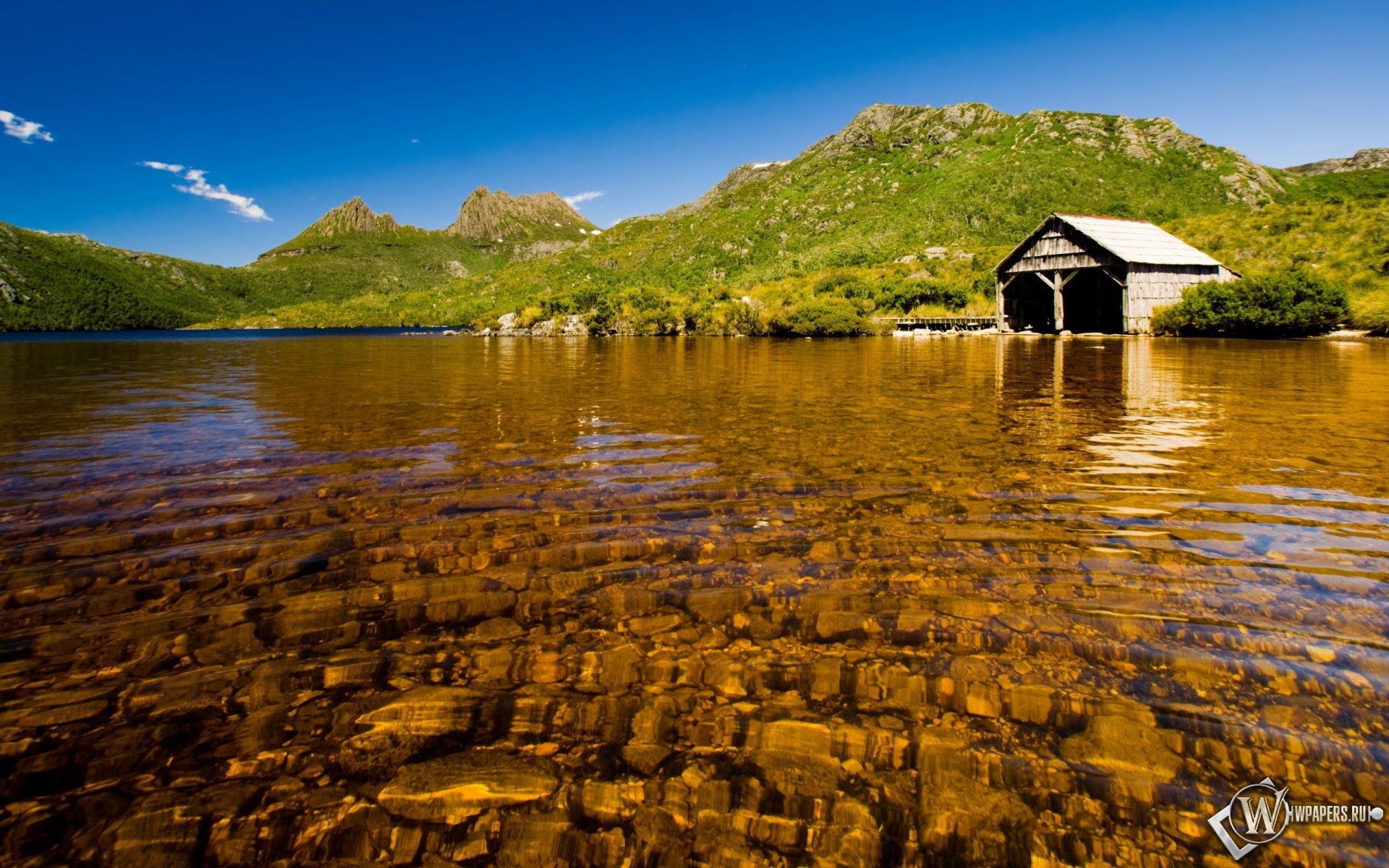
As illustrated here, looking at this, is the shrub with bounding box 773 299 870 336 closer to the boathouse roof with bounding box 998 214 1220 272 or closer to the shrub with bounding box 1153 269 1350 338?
the boathouse roof with bounding box 998 214 1220 272

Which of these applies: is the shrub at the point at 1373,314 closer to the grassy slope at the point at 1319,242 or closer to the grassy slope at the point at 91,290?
the grassy slope at the point at 1319,242

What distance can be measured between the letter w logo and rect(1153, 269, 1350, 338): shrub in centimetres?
3922

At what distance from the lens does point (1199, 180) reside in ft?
252

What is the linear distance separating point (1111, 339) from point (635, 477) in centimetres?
3768

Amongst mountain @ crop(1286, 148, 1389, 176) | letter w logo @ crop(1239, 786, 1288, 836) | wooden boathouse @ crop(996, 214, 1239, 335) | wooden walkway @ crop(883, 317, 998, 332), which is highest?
mountain @ crop(1286, 148, 1389, 176)

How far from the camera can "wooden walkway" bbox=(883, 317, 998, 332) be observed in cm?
4538

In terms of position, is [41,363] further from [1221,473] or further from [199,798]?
[1221,473]

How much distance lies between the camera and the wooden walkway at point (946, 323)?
4538 centimetres

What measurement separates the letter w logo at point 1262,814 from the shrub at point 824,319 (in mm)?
46742

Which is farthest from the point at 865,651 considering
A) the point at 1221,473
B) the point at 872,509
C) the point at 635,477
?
the point at 1221,473

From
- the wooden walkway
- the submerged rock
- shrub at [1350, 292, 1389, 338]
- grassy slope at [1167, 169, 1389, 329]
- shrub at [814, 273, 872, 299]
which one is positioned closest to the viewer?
the submerged rock

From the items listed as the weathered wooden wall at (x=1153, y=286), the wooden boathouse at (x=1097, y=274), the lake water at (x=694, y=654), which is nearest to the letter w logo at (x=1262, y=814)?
the lake water at (x=694, y=654)

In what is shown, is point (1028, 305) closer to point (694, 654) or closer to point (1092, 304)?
point (1092, 304)

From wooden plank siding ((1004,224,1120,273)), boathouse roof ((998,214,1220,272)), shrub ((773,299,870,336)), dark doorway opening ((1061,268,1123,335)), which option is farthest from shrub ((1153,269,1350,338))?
shrub ((773,299,870,336))
